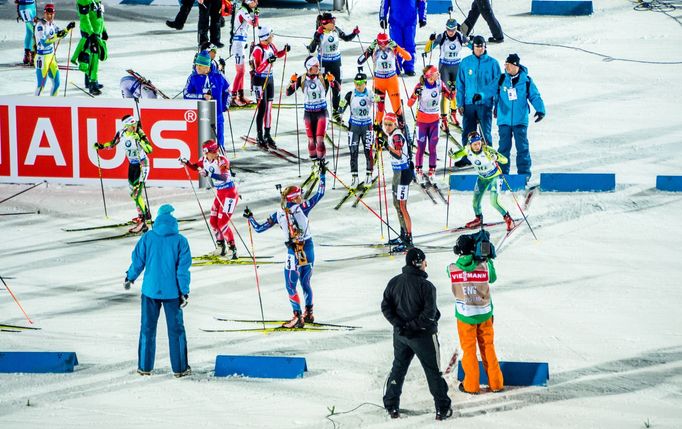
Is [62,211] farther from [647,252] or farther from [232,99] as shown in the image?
[647,252]

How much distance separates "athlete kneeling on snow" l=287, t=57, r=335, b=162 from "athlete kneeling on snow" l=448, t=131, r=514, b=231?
281cm

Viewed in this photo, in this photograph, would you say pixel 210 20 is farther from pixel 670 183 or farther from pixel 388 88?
pixel 670 183

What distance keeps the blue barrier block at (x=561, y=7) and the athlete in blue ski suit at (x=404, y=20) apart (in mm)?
5558

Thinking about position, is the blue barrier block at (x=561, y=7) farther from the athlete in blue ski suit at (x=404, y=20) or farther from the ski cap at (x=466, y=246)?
the ski cap at (x=466, y=246)

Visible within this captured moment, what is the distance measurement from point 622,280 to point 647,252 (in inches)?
47.4

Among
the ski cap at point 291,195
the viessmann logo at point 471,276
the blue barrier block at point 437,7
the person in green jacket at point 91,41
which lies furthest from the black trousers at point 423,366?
the blue barrier block at point 437,7

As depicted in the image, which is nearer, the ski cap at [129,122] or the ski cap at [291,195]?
the ski cap at [291,195]

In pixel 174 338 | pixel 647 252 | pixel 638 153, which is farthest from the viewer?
pixel 638 153

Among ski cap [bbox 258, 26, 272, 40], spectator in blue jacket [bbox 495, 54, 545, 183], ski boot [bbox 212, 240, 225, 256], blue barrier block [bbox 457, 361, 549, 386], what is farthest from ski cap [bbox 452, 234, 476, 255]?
ski cap [bbox 258, 26, 272, 40]

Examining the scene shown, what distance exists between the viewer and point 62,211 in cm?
1914

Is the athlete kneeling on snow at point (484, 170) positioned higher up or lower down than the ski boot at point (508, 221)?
higher up

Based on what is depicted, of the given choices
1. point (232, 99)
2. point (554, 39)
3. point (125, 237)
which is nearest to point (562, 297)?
point (125, 237)

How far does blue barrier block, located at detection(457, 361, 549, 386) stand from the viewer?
12781 millimetres

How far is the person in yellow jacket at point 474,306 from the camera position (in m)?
12.5
